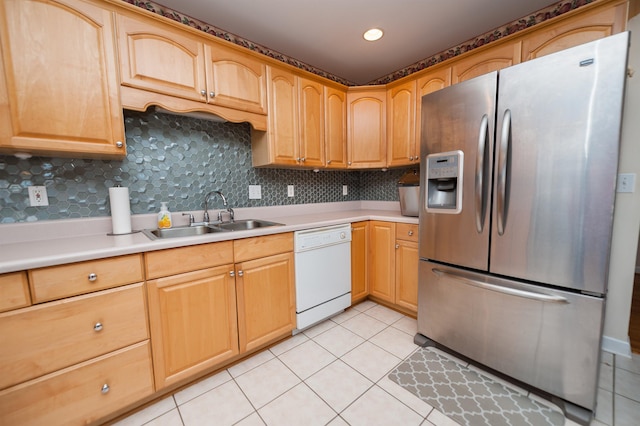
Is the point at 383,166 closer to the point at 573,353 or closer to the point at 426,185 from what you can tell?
the point at 426,185

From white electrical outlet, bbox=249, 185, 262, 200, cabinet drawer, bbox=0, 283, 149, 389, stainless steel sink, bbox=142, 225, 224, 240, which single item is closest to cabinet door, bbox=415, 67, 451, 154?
white electrical outlet, bbox=249, 185, 262, 200

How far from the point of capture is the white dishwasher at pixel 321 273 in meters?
1.94

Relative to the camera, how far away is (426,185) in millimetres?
1722

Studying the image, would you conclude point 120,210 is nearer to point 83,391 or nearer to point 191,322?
point 191,322

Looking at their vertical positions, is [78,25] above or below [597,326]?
above

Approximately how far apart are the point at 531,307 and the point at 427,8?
6.81 ft

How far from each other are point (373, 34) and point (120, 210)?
231 cm

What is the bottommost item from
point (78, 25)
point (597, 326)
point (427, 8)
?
point (597, 326)

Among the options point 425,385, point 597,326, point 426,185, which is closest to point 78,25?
point 426,185

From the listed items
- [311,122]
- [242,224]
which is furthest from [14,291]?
[311,122]

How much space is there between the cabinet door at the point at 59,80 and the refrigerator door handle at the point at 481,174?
204 centimetres

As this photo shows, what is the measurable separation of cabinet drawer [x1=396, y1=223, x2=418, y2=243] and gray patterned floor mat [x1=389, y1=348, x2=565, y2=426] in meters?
0.88

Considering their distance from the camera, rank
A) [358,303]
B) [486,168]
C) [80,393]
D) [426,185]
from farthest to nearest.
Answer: [358,303], [426,185], [486,168], [80,393]

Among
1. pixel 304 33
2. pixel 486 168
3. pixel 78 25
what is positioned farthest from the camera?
pixel 304 33
